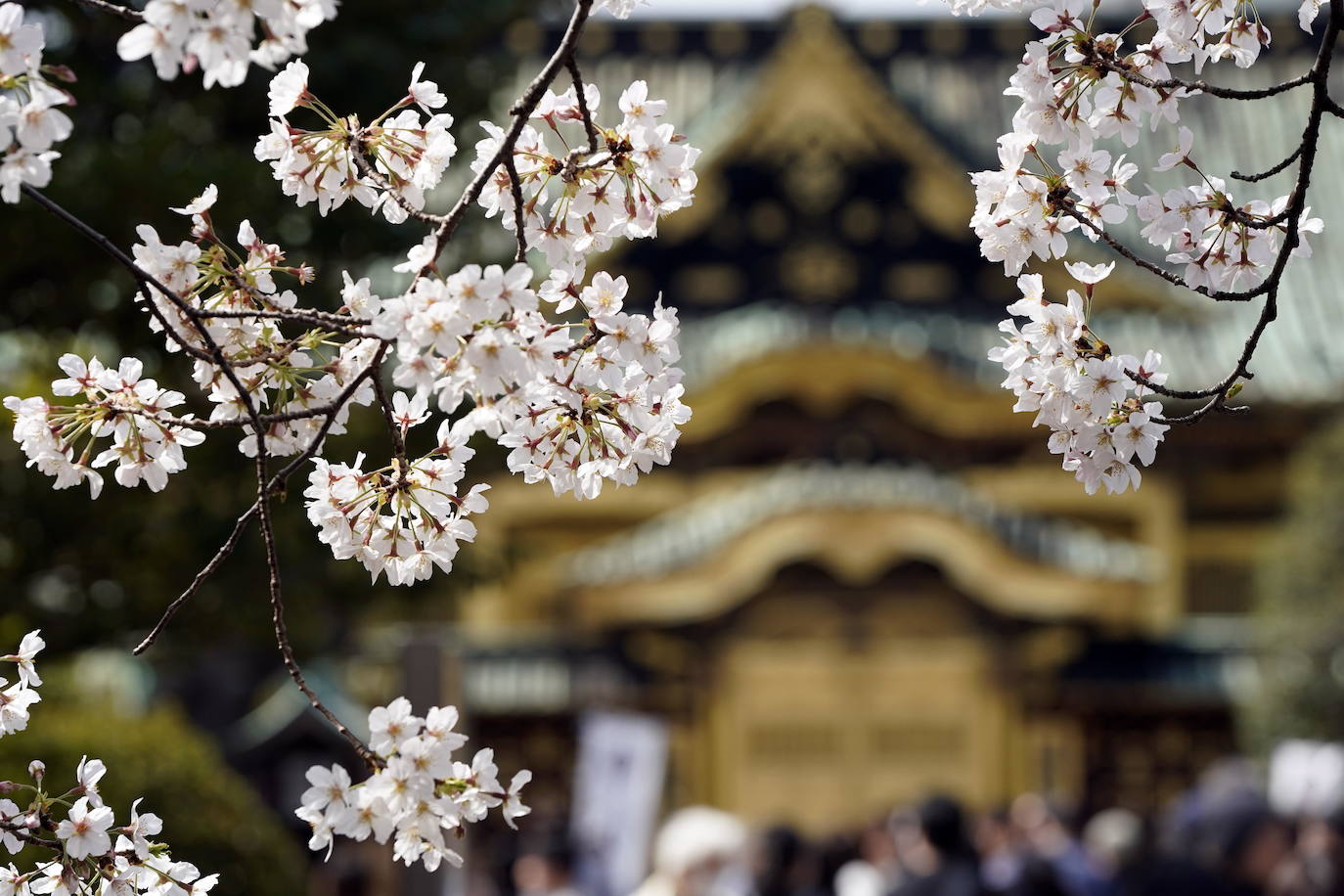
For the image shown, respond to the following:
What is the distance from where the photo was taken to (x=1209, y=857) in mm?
6172

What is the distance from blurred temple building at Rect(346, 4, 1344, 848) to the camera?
13648 millimetres

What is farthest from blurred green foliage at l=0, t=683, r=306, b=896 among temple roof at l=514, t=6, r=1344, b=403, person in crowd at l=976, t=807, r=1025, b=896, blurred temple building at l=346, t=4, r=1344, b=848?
temple roof at l=514, t=6, r=1344, b=403

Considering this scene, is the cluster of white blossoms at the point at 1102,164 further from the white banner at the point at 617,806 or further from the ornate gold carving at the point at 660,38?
the ornate gold carving at the point at 660,38

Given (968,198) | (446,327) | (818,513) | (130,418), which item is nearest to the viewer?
(446,327)

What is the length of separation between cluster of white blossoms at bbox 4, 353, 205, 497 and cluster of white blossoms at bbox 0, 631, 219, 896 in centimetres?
21

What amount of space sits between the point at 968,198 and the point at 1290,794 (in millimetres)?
7697

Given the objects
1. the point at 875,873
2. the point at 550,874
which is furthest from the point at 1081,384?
the point at 875,873

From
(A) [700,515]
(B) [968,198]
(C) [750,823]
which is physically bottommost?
(C) [750,823]

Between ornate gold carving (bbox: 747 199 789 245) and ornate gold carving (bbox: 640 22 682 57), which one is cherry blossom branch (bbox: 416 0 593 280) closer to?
ornate gold carving (bbox: 747 199 789 245)

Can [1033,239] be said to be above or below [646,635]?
below

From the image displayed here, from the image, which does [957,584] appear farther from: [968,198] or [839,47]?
[839,47]

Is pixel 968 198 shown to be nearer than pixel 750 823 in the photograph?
No

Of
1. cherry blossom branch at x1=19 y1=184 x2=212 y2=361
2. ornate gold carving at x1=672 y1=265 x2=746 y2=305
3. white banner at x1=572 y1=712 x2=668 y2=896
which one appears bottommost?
cherry blossom branch at x1=19 y1=184 x2=212 y2=361

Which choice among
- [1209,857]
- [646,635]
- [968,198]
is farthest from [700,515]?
[1209,857]
